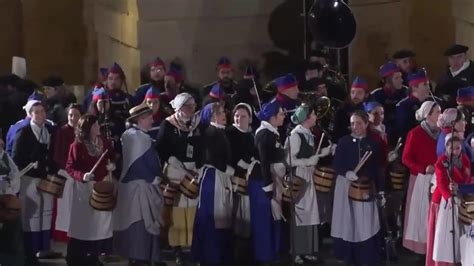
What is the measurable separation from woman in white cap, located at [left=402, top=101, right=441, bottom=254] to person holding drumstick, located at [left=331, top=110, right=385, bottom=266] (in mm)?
356

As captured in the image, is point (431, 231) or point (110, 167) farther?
point (110, 167)

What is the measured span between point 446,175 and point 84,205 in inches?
155

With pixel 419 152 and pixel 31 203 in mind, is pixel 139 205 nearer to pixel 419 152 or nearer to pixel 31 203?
pixel 31 203

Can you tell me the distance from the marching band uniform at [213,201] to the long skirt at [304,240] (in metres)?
0.79

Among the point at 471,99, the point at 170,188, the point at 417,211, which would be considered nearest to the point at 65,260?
the point at 170,188

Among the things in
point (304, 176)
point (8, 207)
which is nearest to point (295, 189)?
point (304, 176)

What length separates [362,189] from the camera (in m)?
13.2

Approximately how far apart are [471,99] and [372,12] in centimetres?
494

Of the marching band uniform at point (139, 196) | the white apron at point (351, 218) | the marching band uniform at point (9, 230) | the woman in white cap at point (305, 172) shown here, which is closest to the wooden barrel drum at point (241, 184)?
the woman in white cap at point (305, 172)

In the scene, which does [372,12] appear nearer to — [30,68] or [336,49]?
[336,49]

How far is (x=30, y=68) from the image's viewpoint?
19.9 meters

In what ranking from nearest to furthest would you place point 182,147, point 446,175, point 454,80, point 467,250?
point 467,250, point 446,175, point 182,147, point 454,80

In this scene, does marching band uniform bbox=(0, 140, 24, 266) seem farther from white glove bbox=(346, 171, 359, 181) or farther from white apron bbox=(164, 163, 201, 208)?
Result: white glove bbox=(346, 171, 359, 181)

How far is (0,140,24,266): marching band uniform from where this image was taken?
1308 cm
